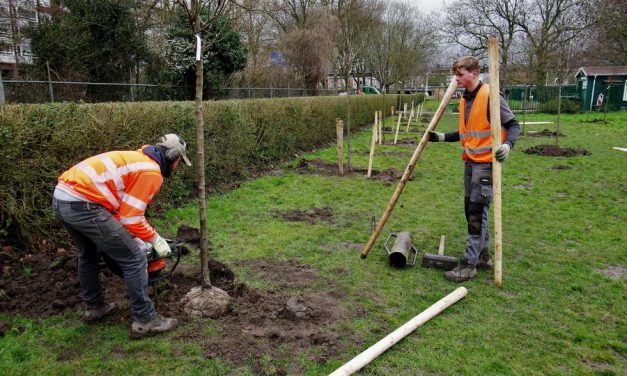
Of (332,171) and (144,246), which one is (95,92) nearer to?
(332,171)

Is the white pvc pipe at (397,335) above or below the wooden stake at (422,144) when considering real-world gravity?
below

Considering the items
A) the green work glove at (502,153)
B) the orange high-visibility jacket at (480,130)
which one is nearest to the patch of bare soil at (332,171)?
the orange high-visibility jacket at (480,130)

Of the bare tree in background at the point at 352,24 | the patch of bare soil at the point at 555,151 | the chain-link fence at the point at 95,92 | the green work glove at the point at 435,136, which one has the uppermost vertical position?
the bare tree in background at the point at 352,24

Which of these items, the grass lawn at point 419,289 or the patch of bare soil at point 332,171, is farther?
the patch of bare soil at point 332,171

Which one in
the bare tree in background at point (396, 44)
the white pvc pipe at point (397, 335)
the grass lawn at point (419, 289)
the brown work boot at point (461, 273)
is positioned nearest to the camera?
the white pvc pipe at point (397, 335)

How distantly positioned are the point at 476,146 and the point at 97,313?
4086 millimetres

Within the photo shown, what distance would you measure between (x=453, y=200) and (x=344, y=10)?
33671 mm

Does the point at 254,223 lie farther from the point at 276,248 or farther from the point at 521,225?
the point at 521,225

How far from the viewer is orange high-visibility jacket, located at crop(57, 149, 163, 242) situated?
323 centimetres

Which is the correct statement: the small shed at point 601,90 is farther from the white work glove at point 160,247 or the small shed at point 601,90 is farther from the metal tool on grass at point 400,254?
the white work glove at point 160,247

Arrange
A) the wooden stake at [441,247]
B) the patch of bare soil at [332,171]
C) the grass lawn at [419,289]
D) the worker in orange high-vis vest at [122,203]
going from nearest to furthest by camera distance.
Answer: the worker in orange high-vis vest at [122,203] → the grass lawn at [419,289] → the wooden stake at [441,247] → the patch of bare soil at [332,171]

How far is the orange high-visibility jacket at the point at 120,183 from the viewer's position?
323 cm

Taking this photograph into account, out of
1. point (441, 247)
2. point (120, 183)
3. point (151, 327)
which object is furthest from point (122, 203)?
point (441, 247)

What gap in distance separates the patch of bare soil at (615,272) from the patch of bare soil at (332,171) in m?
5.32
